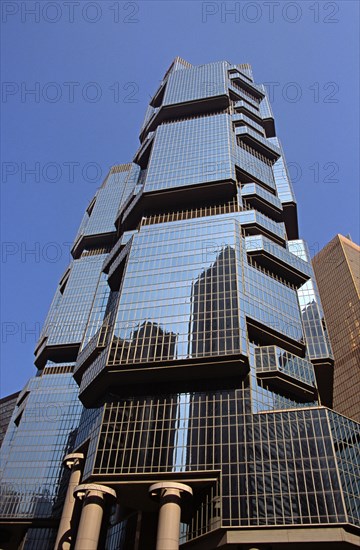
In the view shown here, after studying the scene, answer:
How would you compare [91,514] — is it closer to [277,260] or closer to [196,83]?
[277,260]

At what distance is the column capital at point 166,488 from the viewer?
163ft

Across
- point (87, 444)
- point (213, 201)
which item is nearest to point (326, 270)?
point (213, 201)

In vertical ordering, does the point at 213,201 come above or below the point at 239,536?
above

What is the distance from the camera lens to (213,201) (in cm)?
8881

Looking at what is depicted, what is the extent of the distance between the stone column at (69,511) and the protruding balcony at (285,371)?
91.2ft

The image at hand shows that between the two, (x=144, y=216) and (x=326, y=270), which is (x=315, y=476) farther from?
(x=326, y=270)

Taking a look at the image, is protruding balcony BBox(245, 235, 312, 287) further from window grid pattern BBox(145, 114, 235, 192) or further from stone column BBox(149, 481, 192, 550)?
stone column BBox(149, 481, 192, 550)

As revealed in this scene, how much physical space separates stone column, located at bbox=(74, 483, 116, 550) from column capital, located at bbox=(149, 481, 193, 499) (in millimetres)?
4993

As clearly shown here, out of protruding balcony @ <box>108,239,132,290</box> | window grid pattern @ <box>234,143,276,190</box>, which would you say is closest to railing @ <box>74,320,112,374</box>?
protruding balcony @ <box>108,239,132,290</box>

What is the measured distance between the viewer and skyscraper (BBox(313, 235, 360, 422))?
459ft

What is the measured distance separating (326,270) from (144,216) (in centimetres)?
10192

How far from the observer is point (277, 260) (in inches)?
2968

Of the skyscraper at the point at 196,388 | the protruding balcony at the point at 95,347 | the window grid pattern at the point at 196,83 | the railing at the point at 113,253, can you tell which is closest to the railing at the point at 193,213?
the skyscraper at the point at 196,388

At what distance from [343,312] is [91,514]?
122643 mm
